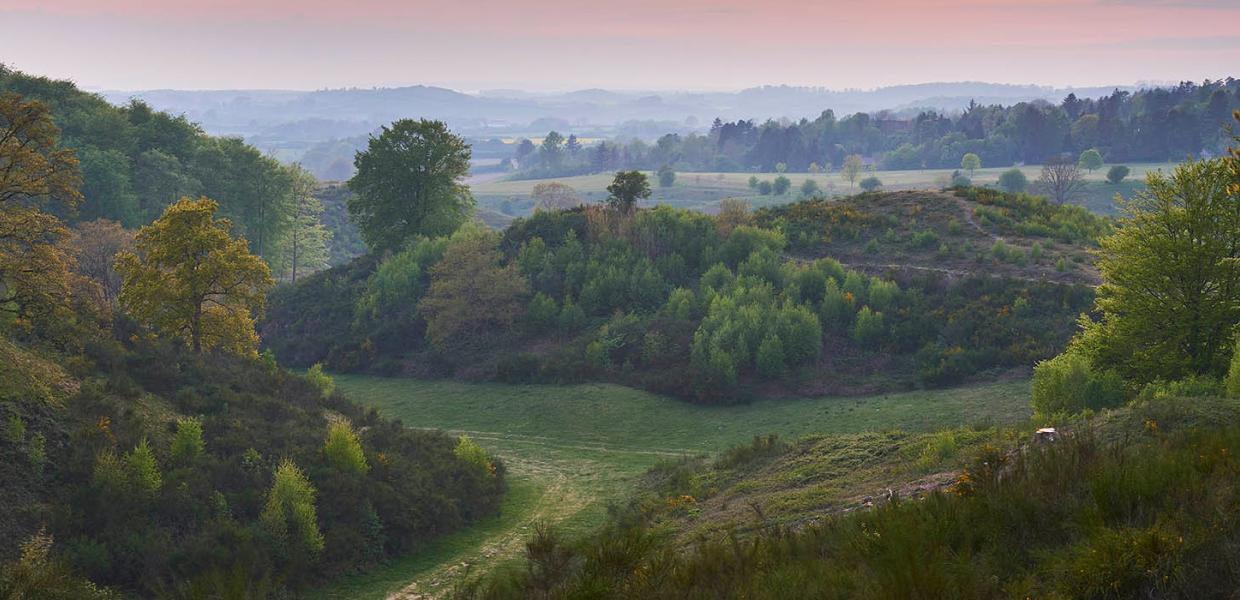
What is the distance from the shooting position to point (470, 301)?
143 feet

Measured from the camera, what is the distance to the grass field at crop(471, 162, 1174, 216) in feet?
409

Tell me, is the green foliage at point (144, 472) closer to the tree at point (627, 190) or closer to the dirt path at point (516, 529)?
the dirt path at point (516, 529)

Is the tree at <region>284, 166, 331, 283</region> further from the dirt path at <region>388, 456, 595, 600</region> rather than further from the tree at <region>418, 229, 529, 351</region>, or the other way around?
the dirt path at <region>388, 456, 595, 600</region>

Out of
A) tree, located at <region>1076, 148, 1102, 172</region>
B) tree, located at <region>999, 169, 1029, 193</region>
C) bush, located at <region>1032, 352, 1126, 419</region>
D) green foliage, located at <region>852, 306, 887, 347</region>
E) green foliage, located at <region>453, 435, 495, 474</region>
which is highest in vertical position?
tree, located at <region>1076, 148, 1102, 172</region>

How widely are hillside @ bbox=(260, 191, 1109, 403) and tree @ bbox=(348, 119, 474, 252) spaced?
385 cm

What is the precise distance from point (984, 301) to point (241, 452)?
31923 millimetres

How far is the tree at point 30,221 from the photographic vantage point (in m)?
22.2

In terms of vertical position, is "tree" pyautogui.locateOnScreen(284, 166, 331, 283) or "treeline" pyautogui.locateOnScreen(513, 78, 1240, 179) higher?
"treeline" pyautogui.locateOnScreen(513, 78, 1240, 179)

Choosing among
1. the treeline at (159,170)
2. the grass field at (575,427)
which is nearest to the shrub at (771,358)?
the grass field at (575,427)

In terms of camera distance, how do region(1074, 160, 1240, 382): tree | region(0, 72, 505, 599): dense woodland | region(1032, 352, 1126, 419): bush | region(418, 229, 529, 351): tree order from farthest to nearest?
1. region(418, 229, 529, 351): tree
2. region(1032, 352, 1126, 419): bush
3. region(1074, 160, 1240, 382): tree
4. region(0, 72, 505, 599): dense woodland

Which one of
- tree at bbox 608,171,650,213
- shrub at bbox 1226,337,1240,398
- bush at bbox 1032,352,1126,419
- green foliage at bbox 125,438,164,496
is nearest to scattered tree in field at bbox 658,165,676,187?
tree at bbox 608,171,650,213

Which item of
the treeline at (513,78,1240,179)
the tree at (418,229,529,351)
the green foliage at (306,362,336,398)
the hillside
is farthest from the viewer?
the treeline at (513,78,1240,179)

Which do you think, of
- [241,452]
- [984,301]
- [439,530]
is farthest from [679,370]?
[241,452]

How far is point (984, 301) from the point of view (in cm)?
3878
